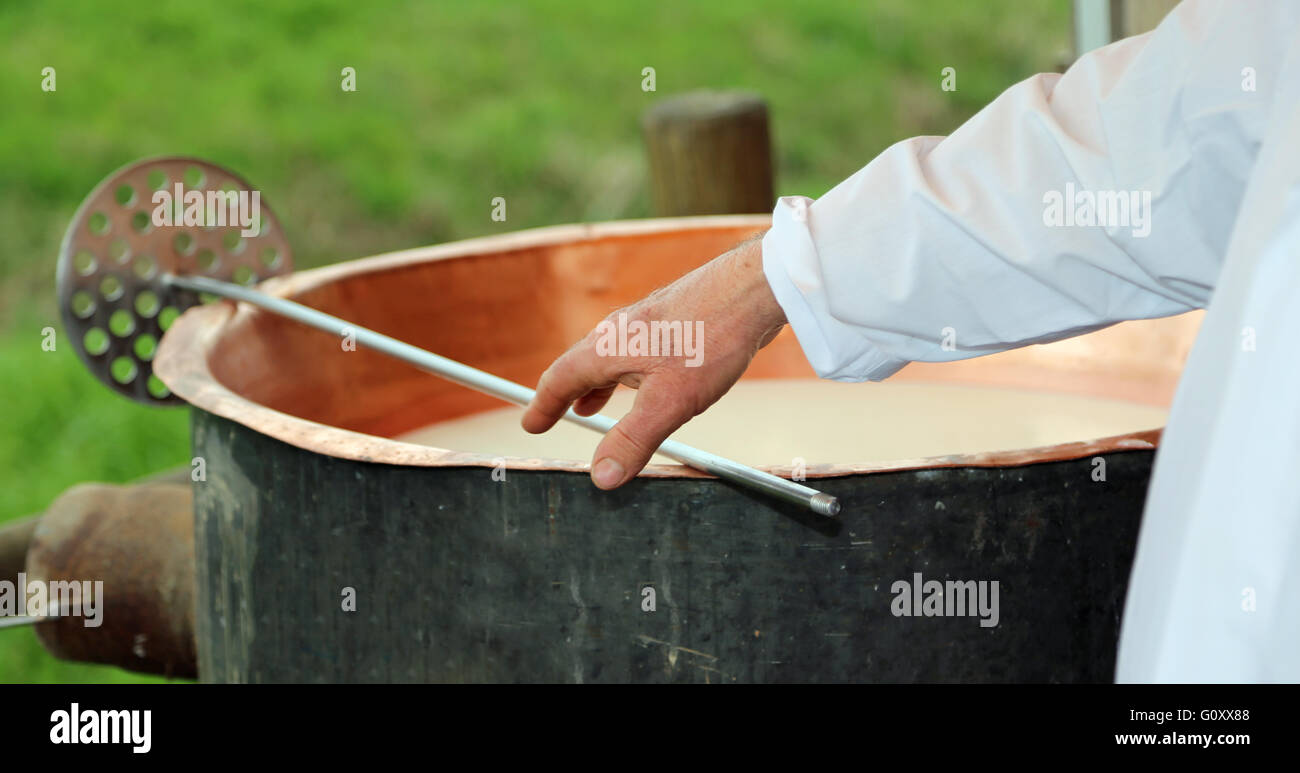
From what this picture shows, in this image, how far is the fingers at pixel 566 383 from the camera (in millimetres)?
1168

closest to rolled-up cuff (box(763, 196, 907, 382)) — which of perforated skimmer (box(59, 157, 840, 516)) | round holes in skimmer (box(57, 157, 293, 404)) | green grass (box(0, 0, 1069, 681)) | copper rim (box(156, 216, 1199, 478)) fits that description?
copper rim (box(156, 216, 1199, 478))

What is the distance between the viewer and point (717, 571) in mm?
1293

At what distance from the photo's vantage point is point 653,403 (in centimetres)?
115

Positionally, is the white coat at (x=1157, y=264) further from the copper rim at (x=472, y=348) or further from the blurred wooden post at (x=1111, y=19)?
the blurred wooden post at (x=1111, y=19)

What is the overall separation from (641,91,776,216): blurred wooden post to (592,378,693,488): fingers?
2279 mm

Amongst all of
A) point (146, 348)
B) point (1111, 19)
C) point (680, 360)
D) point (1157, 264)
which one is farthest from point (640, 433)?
point (1111, 19)

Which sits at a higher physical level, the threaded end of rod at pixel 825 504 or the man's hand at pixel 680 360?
the man's hand at pixel 680 360

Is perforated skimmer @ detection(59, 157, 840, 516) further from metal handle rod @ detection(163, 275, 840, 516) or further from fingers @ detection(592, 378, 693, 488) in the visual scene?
fingers @ detection(592, 378, 693, 488)

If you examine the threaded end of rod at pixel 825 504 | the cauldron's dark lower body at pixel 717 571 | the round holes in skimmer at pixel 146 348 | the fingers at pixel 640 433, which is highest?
the round holes in skimmer at pixel 146 348

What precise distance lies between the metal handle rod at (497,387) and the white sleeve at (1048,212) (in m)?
0.12

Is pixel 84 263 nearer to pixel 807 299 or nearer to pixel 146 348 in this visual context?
pixel 146 348

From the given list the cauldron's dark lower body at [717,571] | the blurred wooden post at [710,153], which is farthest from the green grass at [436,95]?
the cauldron's dark lower body at [717,571]

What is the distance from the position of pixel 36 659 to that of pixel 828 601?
108 inches
